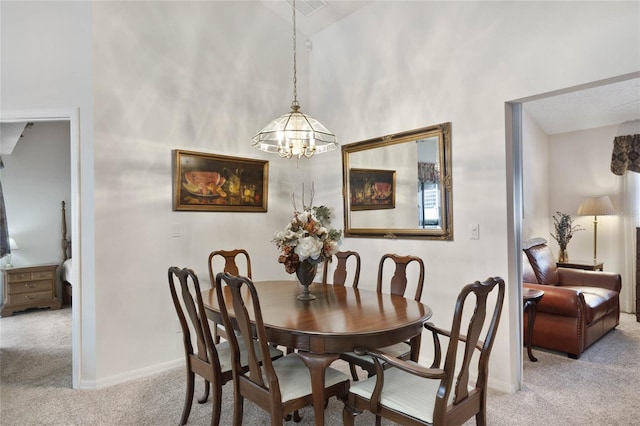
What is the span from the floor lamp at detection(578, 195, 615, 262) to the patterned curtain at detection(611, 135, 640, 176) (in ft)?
1.31

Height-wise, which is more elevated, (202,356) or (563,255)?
(563,255)

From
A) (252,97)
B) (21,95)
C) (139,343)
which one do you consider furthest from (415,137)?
(21,95)

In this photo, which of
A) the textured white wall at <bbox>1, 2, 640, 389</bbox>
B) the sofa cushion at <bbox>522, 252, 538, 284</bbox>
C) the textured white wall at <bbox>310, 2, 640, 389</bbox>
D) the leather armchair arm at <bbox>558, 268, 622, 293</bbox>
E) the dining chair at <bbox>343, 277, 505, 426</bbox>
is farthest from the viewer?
the leather armchair arm at <bbox>558, 268, 622, 293</bbox>

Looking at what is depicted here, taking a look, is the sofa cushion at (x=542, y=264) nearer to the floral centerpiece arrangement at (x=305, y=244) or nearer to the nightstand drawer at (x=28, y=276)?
the floral centerpiece arrangement at (x=305, y=244)

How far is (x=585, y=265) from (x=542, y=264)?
1.17 m

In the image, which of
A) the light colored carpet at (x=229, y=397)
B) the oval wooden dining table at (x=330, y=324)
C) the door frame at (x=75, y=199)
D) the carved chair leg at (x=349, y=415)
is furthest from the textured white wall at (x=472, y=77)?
the door frame at (x=75, y=199)

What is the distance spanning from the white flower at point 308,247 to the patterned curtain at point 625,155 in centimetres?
470

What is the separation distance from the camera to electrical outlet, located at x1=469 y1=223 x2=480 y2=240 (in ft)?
9.30

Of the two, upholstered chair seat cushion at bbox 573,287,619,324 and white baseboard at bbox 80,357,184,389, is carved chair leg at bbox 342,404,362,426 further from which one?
upholstered chair seat cushion at bbox 573,287,619,324

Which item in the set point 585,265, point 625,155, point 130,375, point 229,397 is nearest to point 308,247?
point 229,397

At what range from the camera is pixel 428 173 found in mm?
3178

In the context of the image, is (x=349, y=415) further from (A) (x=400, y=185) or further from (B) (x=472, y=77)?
(B) (x=472, y=77)

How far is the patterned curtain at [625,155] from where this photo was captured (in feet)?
15.3

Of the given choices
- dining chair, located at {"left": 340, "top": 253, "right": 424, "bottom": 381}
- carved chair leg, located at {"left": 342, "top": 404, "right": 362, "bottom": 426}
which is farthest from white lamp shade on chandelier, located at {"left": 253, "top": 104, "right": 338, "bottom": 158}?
carved chair leg, located at {"left": 342, "top": 404, "right": 362, "bottom": 426}
